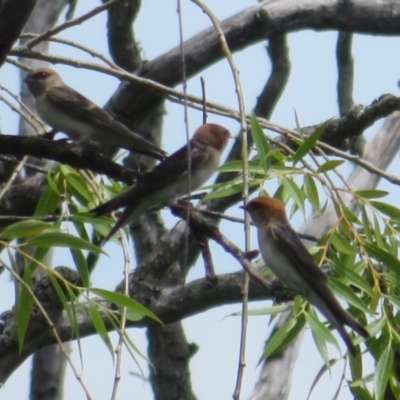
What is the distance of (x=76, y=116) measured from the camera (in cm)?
445

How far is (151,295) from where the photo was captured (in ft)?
14.7

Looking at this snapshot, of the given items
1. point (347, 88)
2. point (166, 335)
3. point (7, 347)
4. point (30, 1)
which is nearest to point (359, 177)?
point (347, 88)

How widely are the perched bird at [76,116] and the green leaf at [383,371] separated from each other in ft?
3.69

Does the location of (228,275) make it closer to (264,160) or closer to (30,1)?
(264,160)

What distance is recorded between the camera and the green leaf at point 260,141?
3346mm

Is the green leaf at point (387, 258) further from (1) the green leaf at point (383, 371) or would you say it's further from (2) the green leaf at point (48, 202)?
(2) the green leaf at point (48, 202)

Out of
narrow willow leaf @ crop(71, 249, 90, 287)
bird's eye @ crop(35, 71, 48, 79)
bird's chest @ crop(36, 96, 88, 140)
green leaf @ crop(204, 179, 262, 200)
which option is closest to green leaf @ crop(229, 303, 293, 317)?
green leaf @ crop(204, 179, 262, 200)

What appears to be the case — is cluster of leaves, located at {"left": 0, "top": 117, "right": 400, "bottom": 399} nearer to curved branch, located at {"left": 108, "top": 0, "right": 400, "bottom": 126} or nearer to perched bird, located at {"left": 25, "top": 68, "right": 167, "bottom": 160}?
perched bird, located at {"left": 25, "top": 68, "right": 167, "bottom": 160}

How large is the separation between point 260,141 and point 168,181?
0.38m

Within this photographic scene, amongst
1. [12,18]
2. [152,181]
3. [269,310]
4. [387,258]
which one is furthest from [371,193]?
[12,18]

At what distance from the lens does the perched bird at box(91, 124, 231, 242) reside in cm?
323

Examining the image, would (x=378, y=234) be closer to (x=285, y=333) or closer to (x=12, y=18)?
(x=285, y=333)

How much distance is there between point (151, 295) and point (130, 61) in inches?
97.4

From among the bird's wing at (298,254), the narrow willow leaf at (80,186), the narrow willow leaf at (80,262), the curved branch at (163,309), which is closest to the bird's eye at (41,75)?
the curved branch at (163,309)
